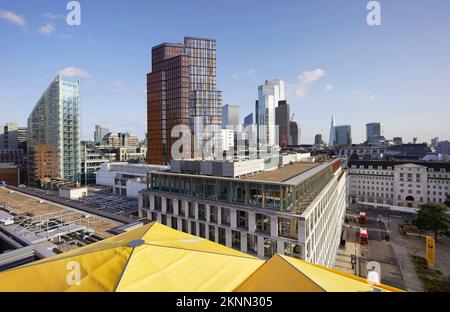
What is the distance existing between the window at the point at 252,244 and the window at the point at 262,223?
1065 millimetres

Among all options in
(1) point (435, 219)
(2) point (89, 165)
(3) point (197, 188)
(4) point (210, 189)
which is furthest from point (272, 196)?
(2) point (89, 165)

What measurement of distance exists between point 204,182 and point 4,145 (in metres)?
136

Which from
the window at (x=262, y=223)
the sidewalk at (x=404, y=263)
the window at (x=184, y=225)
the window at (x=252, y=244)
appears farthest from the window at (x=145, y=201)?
the sidewalk at (x=404, y=263)

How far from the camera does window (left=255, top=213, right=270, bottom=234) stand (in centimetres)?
2535

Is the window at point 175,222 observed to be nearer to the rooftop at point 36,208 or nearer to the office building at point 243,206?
the office building at point 243,206

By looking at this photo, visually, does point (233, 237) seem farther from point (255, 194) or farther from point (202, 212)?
point (255, 194)

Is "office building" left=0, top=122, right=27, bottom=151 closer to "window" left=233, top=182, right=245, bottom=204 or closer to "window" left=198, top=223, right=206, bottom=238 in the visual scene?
"window" left=198, top=223, right=206, bottom=238

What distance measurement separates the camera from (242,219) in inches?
1063

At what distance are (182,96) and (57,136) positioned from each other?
41905 mm

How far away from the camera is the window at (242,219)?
87.4 feet
